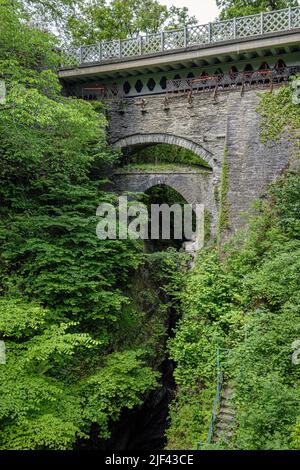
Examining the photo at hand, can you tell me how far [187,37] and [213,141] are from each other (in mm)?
3988

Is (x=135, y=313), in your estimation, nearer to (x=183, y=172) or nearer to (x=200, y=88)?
(x=183, y=172)

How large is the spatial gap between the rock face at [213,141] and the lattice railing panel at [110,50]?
1.84 m

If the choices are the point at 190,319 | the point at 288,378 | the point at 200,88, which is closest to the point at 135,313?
the point at 190,319

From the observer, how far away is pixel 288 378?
860 cm

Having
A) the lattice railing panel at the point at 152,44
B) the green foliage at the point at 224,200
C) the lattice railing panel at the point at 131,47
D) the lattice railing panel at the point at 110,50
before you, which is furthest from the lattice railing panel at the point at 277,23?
the lattice railing panel at the point at 110,50

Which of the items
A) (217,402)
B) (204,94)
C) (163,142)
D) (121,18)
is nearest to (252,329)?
(217,402)

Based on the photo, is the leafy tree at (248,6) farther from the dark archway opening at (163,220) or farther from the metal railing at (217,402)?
the metal railing at (217,402)

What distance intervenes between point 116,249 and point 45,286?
2.71 meters

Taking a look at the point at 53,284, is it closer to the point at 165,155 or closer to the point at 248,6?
the point at 165,155

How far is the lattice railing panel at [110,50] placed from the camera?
17703 mm

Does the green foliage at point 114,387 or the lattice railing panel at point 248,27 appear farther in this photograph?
the lattice railing panel at point 248,27

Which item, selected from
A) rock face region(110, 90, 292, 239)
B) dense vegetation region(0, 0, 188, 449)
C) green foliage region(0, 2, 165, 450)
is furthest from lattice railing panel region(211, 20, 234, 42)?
green foliage region(0, 2, 165, 450)

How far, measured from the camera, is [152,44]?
1712cm

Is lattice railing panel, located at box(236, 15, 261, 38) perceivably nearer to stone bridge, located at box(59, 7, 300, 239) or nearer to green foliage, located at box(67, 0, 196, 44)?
stone bridge, located at box(59, 7, 300, 239)
